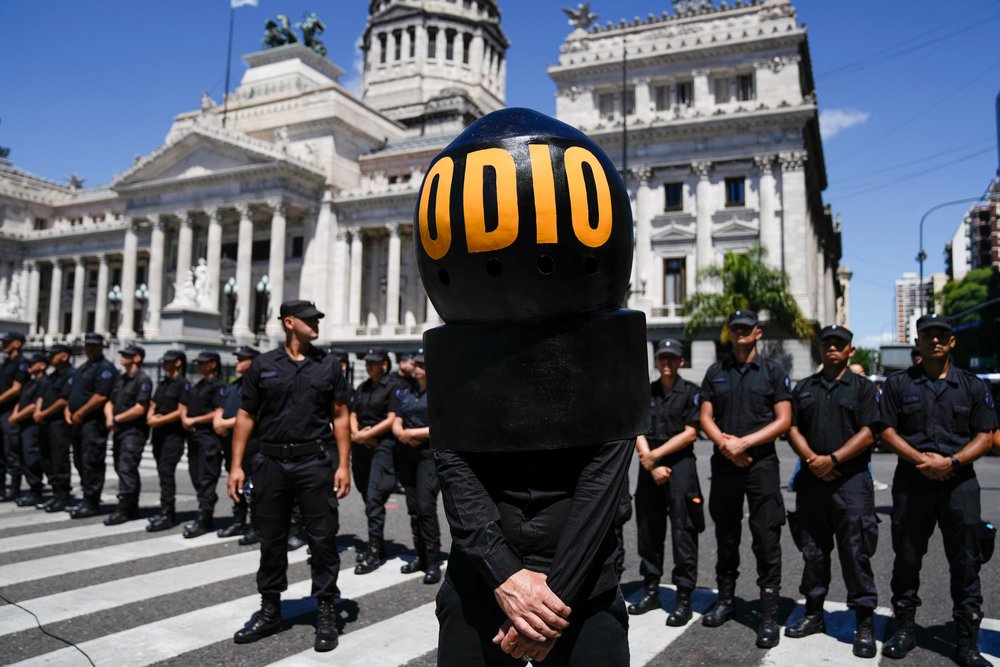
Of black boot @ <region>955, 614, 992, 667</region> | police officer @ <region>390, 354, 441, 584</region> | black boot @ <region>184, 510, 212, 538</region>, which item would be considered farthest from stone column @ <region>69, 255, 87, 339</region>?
black boot @ <region>955, 614, 992, 667</region>

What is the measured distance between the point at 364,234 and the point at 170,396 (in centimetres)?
3888

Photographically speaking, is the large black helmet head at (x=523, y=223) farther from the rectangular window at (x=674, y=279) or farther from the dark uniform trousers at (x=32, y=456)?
the rectangular window at (x=674, y=279)

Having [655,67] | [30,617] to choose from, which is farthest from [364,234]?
[30,617]

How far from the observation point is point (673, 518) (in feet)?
18.9

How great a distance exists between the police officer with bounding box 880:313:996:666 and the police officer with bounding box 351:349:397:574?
4.38m

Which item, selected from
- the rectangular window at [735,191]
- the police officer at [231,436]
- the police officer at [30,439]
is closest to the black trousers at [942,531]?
the police officer at [231,436]

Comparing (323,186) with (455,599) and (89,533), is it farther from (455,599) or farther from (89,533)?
(455,599)

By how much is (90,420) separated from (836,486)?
866cm

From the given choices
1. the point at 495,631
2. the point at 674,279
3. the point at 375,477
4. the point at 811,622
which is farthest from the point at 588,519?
the point at 674,279

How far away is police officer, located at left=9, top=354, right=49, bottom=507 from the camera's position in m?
9.74

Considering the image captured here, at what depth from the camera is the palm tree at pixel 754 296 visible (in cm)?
2920

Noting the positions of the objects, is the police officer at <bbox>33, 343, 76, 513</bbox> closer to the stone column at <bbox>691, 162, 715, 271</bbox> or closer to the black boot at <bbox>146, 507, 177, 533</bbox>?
the black boot at <bbox>146, 507, 177, 533</bbox>

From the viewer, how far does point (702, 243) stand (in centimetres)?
3431

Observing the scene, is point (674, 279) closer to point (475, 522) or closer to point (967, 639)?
point (967, 639)
